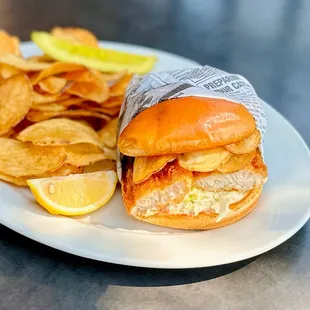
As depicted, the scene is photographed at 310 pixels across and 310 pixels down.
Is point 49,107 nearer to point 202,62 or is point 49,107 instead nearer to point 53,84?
point 53,84

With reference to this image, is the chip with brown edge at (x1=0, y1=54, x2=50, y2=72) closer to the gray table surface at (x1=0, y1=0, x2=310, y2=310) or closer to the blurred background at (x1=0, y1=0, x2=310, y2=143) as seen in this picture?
the gray table surface at (x1=0, y1=0, x2=310, y2=310)

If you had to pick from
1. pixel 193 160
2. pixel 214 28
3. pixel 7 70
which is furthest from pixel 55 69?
pixel 214 28

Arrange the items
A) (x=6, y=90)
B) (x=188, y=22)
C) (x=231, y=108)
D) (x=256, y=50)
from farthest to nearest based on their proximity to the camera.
A: (x=188, y=22) < (x=256, y=50) < (x=6, y=90) < (x=231, y=108)

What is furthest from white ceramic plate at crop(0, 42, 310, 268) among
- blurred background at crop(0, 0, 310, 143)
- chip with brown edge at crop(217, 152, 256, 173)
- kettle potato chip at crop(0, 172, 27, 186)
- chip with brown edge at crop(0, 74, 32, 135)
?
blurred background at crop(0, 0, 310, 143)

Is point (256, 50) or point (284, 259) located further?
point (256, 50)

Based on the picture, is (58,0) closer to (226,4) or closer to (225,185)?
(226,4)

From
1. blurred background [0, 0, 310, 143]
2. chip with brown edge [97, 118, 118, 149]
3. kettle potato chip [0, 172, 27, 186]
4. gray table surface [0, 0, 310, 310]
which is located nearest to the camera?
gray table surface [0, 0, 310, 310]

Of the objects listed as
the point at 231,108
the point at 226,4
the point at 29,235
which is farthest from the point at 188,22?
the point at 29,235
